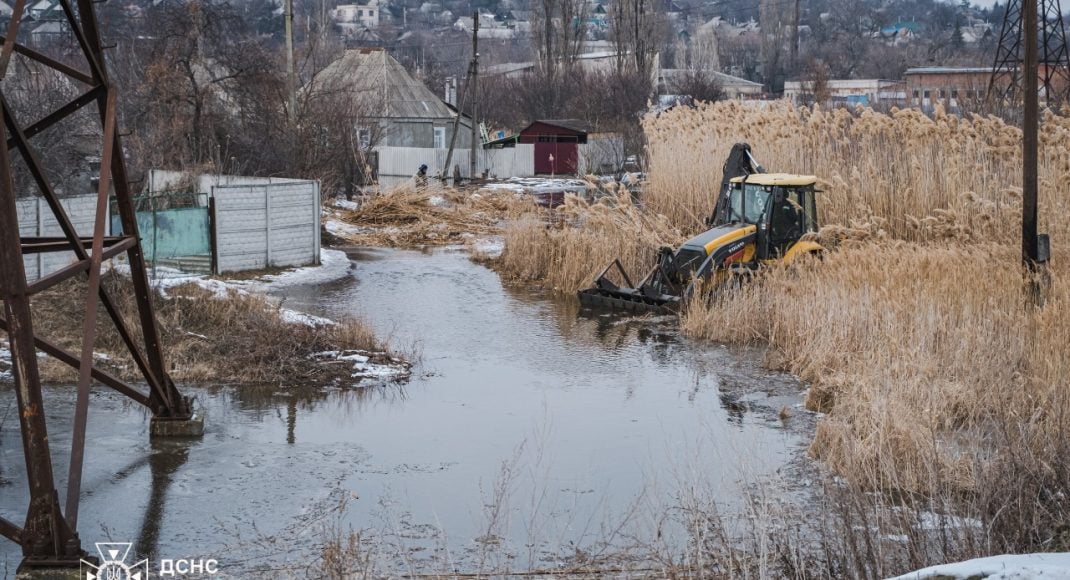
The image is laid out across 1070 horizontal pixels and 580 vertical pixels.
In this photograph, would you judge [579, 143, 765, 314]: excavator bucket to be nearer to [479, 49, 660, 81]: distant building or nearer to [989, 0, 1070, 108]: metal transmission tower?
[989, 0, 1070, 108]: metal transmission tower

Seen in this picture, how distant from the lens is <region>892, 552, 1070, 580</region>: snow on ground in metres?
4.86

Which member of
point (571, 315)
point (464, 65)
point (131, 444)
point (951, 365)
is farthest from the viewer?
point (464, 65)

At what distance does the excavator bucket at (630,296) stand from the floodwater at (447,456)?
1.82 m

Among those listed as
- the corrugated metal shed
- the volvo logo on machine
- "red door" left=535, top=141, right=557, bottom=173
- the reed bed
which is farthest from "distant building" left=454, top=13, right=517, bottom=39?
the volvo logo on machine

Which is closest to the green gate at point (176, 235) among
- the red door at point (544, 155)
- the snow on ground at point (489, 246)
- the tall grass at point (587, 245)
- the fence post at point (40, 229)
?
the fence post at point (40, 229)

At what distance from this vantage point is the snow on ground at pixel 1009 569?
191 inches

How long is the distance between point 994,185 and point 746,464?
Answer: 13.1m

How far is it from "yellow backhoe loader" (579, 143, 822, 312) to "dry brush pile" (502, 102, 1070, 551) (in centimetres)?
69

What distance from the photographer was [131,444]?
11.4 m

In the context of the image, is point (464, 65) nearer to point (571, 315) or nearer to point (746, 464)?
point (571, 315)

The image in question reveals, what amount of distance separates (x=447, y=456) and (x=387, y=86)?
1642 inches

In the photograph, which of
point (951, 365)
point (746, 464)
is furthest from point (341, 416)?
point (951, 365)

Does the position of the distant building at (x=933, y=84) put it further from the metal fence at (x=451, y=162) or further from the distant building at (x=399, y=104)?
the distant building at (x=399, y=104)

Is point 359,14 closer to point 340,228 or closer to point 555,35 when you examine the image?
point 555,35
